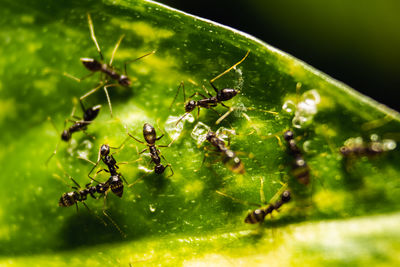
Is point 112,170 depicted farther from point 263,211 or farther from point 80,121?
point 263,211

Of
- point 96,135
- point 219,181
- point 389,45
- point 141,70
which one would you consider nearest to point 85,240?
point 96,135

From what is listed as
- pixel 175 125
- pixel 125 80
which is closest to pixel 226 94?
pixel 175 125

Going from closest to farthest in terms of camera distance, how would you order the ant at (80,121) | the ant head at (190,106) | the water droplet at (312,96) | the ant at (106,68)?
1. the water droplet at (312,96)
2. the ant head at (190,106)
3. the ant at (106,68)
4. the ant at (80,121)

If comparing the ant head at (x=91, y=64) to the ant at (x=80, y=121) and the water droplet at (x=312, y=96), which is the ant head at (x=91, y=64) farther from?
the water droplet at (x=312, y=96)

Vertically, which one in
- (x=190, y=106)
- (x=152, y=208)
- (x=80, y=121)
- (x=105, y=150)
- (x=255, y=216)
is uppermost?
(x=190, y=106)

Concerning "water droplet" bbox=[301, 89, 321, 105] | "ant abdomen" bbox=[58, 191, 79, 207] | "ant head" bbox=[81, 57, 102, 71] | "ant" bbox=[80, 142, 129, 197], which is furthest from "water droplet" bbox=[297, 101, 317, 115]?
"ant abdomen" bbox=[58, 191, 79, 207]

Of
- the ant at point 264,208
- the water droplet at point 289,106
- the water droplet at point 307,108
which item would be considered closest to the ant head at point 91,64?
the ant at point 264,208

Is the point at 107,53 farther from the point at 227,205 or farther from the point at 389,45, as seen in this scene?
the point at 389,45

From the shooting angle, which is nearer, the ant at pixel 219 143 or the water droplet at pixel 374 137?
the water droplet at pixel 374 137
